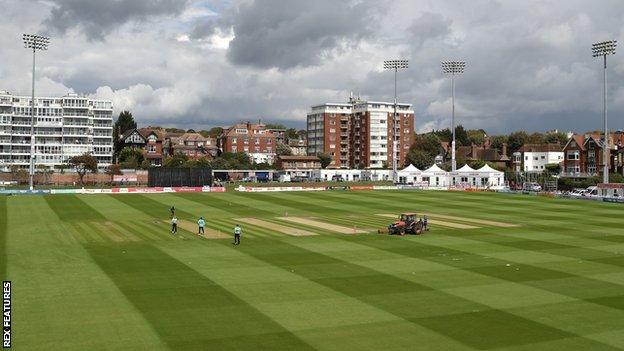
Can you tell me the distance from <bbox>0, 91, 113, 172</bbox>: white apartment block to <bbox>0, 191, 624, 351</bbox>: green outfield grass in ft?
339

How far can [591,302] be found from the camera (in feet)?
86.4

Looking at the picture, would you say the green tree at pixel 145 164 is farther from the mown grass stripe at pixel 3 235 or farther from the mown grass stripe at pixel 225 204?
the mown grass stripe at pixel 3 235

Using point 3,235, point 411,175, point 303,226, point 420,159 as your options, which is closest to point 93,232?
point 3,235

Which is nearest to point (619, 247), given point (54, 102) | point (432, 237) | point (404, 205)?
point (432, 237)

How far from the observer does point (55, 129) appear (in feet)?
513

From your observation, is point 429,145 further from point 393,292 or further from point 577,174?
point 393,292

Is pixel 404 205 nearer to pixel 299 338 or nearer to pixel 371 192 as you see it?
pixel 371 192

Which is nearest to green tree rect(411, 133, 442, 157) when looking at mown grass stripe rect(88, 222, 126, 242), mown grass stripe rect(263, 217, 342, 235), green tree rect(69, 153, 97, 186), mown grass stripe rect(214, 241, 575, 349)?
green tree rect(69, 153, 97, 186)

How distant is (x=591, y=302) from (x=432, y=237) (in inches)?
842

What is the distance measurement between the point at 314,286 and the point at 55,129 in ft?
468

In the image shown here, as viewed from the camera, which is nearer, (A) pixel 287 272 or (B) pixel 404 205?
(A) pixel 287 272

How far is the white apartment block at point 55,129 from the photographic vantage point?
5979 inches

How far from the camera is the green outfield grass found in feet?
69.1

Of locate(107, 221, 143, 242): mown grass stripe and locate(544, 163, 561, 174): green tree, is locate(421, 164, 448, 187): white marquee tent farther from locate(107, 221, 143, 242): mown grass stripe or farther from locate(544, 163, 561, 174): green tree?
locate(107, 221, 143, 242): mown grass stripe
